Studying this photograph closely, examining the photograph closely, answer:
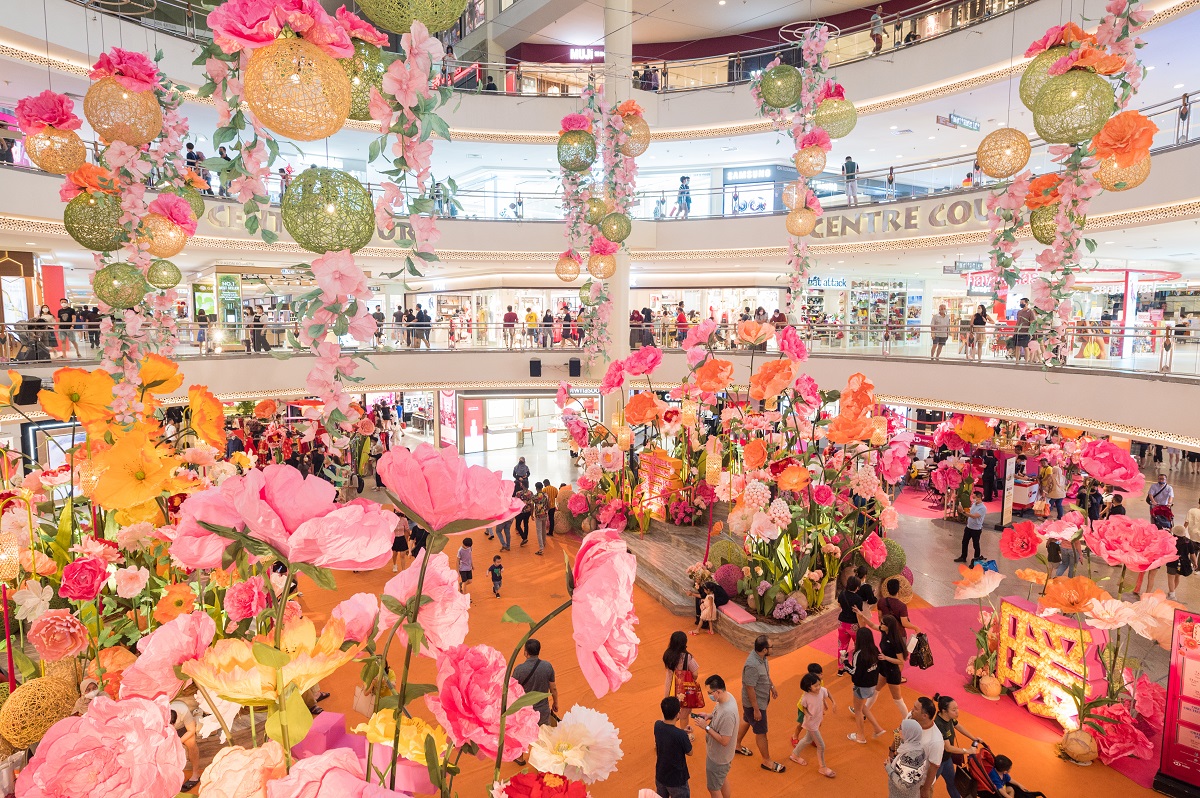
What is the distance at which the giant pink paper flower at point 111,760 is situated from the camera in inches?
36.1

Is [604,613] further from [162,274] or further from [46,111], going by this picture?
[162,274]

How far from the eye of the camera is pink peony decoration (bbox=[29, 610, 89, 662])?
2881 mm

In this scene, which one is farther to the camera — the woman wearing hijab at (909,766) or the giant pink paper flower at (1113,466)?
the giant pink paper flower at (1113,466)

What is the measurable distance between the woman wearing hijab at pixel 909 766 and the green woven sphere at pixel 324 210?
4617mm

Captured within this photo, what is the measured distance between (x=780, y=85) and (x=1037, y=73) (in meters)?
4.13

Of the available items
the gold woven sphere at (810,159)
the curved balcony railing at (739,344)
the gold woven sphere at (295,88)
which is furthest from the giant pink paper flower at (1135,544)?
the gold woven sphere at (810,159)

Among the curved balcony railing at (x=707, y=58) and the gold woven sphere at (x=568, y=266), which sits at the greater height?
the curved balcony railing at (x=707, y=58)

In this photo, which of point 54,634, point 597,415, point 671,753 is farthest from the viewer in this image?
point 597,415

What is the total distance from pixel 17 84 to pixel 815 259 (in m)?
16.5

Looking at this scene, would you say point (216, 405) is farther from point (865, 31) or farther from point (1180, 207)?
point (865, 31)

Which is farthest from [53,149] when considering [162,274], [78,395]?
[78,395]

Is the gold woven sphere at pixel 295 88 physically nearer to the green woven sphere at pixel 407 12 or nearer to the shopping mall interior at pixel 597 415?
the shopping mall interior at pixel 597 415

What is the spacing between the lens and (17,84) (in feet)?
41.0

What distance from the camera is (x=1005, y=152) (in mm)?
6512
